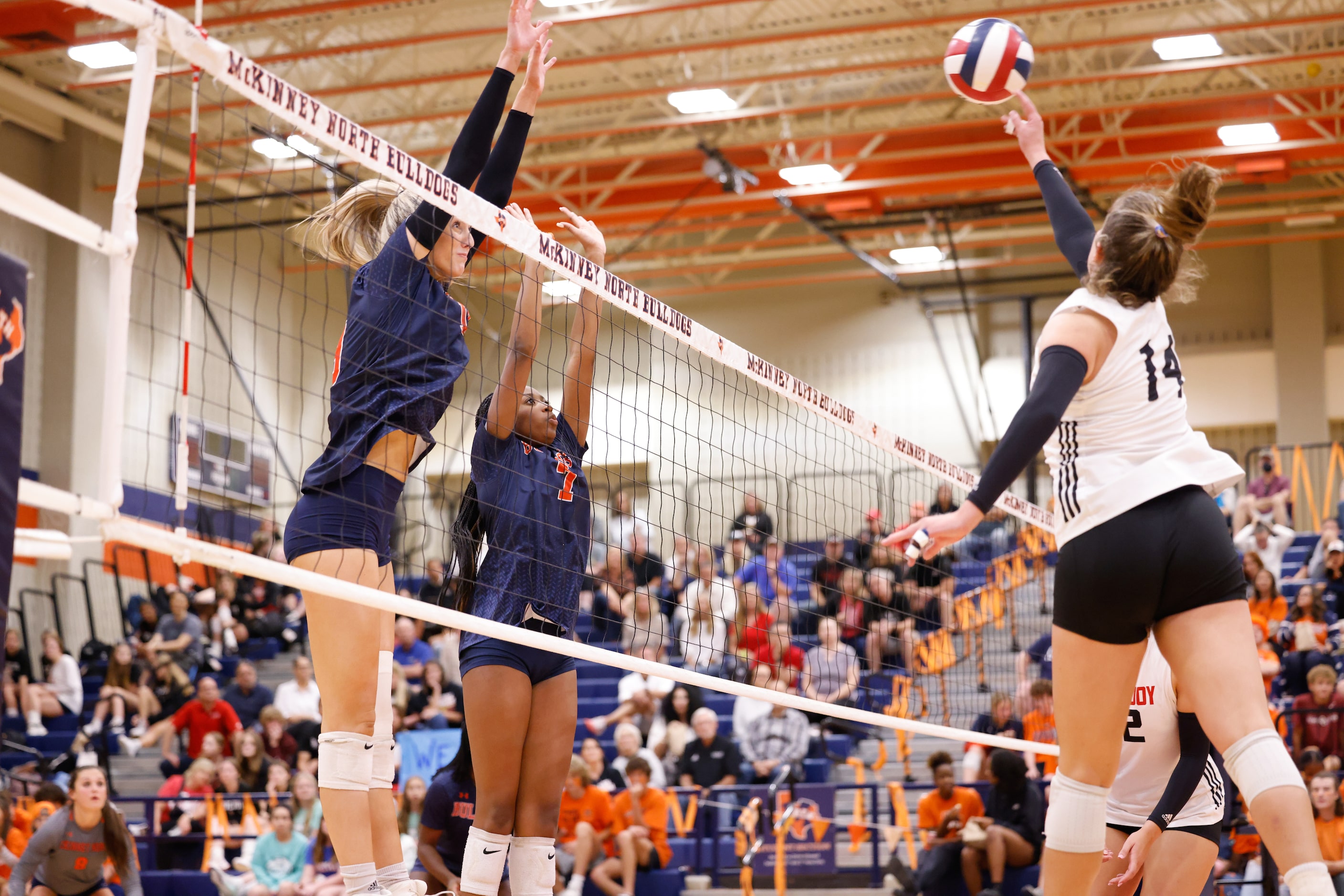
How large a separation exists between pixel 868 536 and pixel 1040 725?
1088cm

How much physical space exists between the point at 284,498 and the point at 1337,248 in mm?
18253

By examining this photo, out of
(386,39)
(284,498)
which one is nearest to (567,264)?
(386,39)

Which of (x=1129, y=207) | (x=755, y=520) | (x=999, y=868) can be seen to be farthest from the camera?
(x=755, y=520)

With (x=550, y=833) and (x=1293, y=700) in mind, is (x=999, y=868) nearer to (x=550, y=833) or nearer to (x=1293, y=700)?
(x=1293, y=700)

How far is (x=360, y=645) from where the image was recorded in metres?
3.97

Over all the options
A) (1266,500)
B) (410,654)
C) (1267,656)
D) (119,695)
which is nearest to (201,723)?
(119,695)

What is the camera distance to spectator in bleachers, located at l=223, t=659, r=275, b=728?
54.3ft

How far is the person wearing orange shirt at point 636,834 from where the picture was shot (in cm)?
1145

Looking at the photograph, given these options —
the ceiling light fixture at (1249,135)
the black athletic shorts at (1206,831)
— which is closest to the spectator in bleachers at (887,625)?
the ceiling light fixture at (1249,135)

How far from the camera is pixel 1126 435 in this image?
3.69 meters

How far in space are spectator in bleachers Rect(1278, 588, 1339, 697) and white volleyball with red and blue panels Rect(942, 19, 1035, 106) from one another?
9.04 metres

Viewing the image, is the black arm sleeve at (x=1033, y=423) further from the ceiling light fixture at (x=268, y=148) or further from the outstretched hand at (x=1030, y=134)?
the ceiling light fixture at (x=268, y=148)

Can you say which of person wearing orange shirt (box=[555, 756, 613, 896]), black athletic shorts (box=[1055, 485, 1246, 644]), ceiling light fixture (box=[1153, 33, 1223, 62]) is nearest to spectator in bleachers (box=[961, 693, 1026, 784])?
person wearing orange shirt (box=[555, 756, 613, 896])

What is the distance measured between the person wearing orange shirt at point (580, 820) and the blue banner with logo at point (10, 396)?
8987 millimetres
